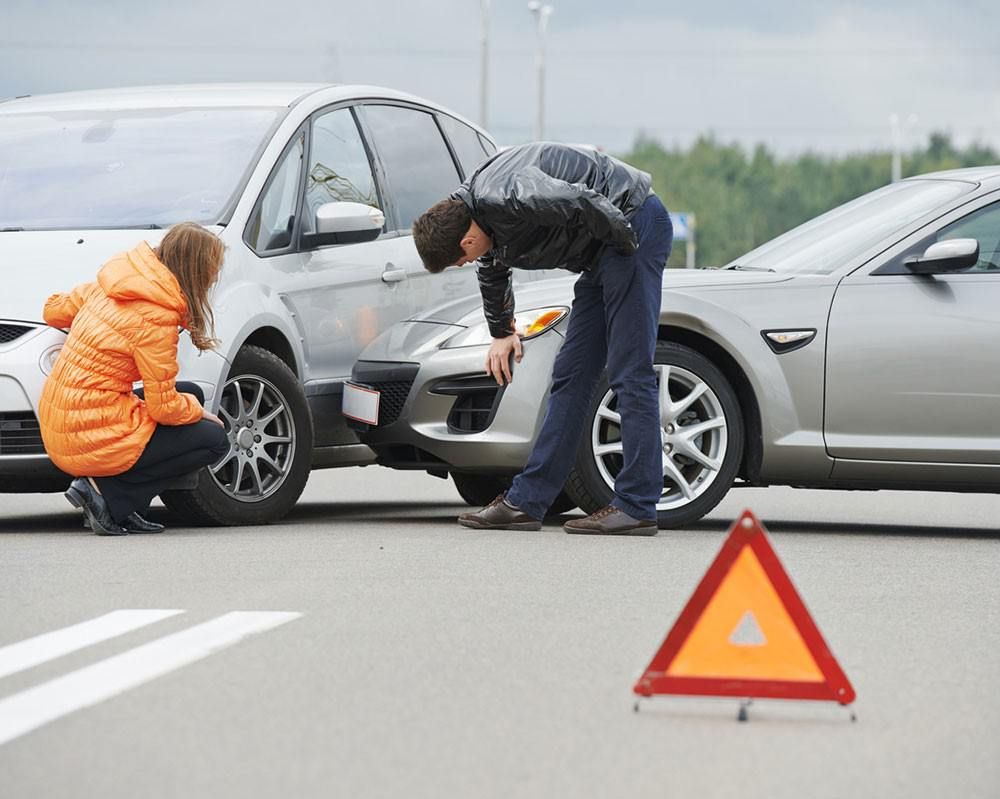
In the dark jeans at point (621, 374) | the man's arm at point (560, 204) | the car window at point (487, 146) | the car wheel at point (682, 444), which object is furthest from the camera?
the car window at point (487, 146)

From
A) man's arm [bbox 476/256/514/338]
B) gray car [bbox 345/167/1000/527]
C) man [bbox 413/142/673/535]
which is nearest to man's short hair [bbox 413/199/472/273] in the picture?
man [bbox 413/142/673/535]

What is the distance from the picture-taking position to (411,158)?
9.64 m

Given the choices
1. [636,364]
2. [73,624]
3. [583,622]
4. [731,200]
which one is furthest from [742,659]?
[731,200]

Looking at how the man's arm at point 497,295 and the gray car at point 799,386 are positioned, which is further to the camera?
the gray car at point 799,386

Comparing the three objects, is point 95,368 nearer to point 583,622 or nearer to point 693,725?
point 583,622

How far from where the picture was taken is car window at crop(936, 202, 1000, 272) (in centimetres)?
820

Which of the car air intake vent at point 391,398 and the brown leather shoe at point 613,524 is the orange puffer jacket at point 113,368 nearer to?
the car air intake vent at point 391,398

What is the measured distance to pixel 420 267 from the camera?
9234 mm

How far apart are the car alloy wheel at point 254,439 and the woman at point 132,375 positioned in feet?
1.14

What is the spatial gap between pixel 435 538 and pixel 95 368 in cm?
149

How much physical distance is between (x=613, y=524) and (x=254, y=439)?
1553mm

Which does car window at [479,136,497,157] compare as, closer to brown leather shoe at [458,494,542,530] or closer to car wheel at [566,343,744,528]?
car wheel at [566,343,744,528]

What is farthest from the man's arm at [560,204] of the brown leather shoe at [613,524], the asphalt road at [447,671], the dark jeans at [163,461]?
the dark jeans at [163,461]

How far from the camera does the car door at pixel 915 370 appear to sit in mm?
8047
